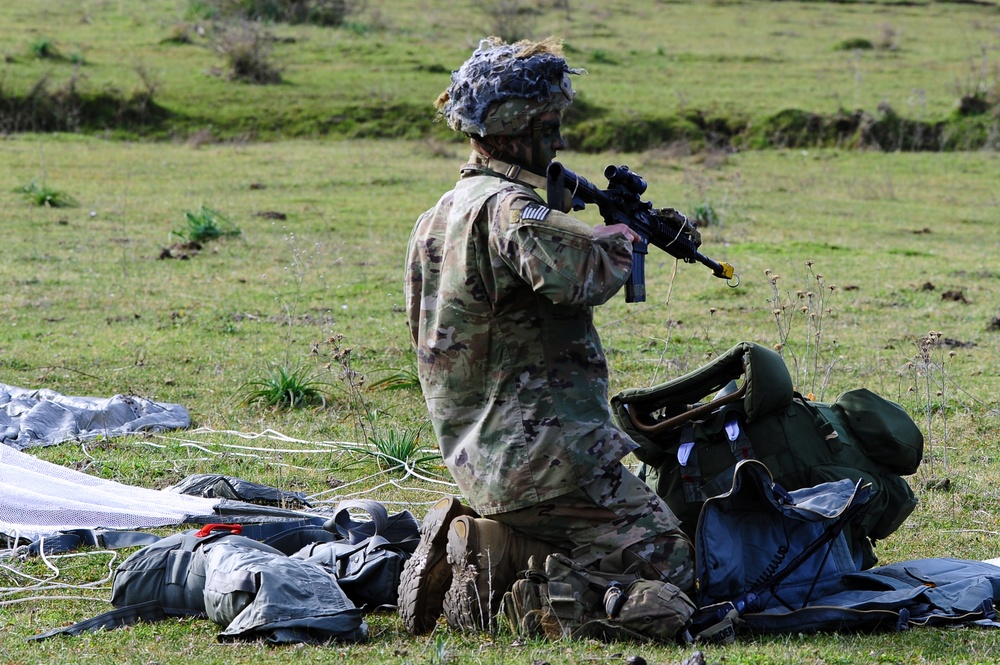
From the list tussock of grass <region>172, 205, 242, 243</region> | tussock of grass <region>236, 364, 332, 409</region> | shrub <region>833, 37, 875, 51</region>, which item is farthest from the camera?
shrub <region>833, 37, 875, 51</region>

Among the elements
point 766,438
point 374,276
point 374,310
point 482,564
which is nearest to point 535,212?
point 482,564

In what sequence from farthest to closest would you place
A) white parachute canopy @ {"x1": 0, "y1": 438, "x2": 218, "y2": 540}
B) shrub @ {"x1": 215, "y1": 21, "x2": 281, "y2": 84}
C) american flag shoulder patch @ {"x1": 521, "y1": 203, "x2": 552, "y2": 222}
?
shrub @ {"x1": 215, "y1": 21, "x2": 281, "y2": 84}, white parachute canopy @ {"x1": 0, "y1": 438, "x2": 218, "y2": 540}, american flag shoulder patch @ {"x1": 521, "y1": 203, "x2": 552, "y2": 222}

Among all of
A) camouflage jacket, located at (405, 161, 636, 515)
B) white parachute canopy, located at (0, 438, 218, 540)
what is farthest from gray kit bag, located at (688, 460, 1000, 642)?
white parachute canopy, located at (0, 438, 218, 540)

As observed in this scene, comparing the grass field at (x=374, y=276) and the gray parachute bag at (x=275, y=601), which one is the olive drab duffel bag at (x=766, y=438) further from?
the gray parachute bag at (x=275, y=601)

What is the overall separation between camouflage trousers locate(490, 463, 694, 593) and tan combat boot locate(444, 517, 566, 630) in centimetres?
7

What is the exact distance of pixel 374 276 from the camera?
11969 mm

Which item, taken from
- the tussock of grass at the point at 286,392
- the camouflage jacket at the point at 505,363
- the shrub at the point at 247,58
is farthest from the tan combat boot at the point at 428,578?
the shrub at the point at 247,58

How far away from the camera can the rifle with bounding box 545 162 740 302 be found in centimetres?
400

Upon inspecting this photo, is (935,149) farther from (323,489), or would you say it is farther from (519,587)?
(519,587)

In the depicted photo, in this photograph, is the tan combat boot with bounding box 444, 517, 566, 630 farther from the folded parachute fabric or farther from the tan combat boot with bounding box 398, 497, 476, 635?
the folded parachute fabric

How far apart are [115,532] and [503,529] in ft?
6.54

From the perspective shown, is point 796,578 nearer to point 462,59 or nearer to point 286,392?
point 286,392

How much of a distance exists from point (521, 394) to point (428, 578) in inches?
28.7

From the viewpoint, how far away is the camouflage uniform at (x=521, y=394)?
398cm
